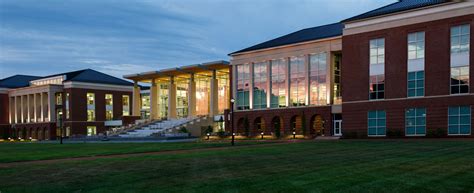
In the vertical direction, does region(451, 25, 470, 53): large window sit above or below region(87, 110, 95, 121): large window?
above

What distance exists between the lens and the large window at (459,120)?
129 ft

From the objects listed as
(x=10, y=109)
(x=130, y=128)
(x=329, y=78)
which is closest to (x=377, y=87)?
(x=329, y=78)

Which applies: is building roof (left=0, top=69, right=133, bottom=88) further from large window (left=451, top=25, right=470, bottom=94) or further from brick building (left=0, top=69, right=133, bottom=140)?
large window (left=451, top=25, right=470, bottom=94)

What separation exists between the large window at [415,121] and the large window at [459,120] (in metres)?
2.44

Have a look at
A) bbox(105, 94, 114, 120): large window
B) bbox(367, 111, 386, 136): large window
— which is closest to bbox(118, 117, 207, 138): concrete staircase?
bbox(105, 94, 114, 120): large window

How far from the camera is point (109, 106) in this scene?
90938 millimetres

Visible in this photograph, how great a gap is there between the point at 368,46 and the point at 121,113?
6306 cm

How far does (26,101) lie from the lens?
93000 mm

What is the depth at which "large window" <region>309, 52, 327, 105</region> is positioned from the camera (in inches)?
2037

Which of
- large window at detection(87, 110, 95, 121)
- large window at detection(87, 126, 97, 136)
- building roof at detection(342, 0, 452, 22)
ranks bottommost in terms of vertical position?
large window at detection(87, 126, 97, 136)

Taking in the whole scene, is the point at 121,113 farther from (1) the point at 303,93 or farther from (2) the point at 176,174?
(2) the point at 176,174

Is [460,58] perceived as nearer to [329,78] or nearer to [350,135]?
[350,135]

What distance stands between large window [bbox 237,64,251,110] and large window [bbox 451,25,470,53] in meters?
27.6

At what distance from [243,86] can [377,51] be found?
70.4 feet
